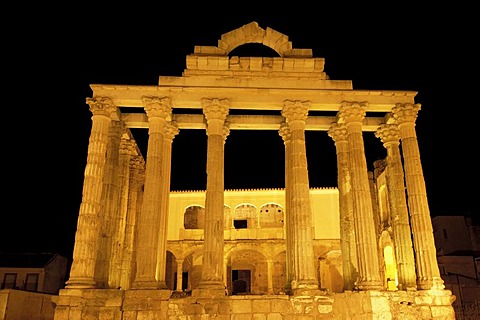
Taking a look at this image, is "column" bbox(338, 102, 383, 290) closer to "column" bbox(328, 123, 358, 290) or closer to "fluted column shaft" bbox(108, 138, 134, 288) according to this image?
"column" bbox(328, 123, 358, 290)

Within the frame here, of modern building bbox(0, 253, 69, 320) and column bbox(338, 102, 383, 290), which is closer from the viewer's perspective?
column bbox(338, 102, 383, 290)

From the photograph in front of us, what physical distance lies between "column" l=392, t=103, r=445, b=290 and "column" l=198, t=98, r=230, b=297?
8535 millimetres

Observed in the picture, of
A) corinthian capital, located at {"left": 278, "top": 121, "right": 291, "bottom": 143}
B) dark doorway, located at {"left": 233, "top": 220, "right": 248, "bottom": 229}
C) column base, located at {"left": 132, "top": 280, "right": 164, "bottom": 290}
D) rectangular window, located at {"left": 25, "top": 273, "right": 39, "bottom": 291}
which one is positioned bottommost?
column base, located at {"left": 132, "top": 280, "right": 164, "bottom": 290}

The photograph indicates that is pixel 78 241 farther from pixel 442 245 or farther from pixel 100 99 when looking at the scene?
pixel 442 245

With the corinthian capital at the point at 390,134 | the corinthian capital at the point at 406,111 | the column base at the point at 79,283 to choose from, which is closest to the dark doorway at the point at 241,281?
the corinthian capital at the point at 390,134

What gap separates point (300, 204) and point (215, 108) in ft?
19.4

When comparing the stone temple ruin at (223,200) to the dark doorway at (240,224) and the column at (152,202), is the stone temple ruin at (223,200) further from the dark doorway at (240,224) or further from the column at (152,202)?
the dark doorway at (240,224)

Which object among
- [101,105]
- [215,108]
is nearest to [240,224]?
[215,108]

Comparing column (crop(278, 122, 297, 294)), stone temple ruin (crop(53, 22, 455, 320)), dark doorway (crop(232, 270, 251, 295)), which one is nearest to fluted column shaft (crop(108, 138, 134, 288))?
stone temple ruin (crop(53, 22, 455, 320))

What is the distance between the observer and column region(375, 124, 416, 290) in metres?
19.4

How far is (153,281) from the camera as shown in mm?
17281

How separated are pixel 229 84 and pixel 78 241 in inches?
384

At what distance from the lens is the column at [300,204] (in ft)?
58.1

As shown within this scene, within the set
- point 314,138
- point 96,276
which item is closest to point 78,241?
point 96,276
